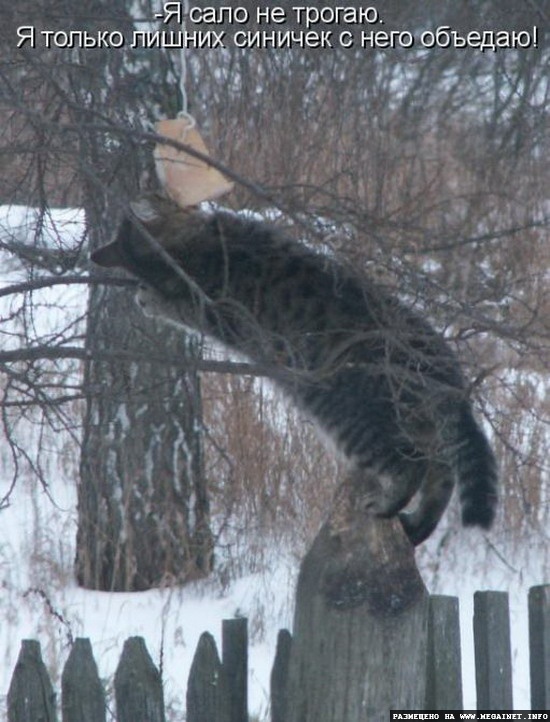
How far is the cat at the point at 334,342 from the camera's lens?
8.09 feet

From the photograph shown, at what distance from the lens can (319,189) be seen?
218cm

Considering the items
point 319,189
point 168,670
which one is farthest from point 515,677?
point 319,189

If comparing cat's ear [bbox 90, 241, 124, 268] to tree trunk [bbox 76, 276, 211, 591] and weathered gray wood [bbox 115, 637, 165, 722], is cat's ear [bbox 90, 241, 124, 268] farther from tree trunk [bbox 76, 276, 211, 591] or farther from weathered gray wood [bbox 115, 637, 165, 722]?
weathered gray wood [bbox 115, 637, 165, 722]

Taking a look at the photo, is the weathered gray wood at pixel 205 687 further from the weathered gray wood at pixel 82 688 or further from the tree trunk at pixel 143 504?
the tree trunk at pixel 143 504

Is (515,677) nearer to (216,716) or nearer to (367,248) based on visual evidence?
(216,716)

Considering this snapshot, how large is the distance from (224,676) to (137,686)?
0.21 metres

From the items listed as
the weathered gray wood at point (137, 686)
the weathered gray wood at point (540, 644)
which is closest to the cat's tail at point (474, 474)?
the weathered gray wood at point (540, 644)

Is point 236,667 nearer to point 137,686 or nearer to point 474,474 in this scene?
point 137,686

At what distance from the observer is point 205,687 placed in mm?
2523

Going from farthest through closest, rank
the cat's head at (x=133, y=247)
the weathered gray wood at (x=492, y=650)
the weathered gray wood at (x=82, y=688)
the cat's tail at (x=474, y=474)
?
1. the cat's head at (x=133, y=247)
2. the cat's tail at (x=474, y=474)
3. the weathered gray wood at (x=492, y=650)
4. the weathered gray wood at (x=82, y=688)

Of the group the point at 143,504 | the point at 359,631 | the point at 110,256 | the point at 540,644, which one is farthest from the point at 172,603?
the point at 359,631

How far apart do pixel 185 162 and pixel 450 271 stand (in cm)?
69
